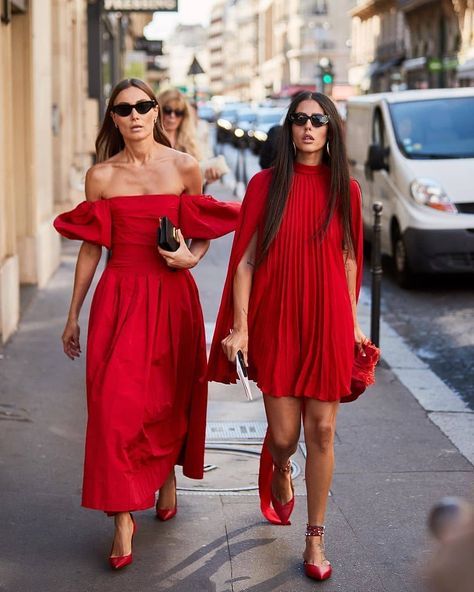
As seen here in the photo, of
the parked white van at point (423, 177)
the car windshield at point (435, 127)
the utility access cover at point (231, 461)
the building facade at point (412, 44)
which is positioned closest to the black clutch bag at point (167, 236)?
the utility access cover at point (231, 461)

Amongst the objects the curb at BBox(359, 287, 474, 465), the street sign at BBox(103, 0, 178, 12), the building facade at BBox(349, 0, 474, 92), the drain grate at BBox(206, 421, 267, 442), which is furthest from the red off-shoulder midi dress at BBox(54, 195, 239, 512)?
the building facade at BBox(349, 0, 474, 92)

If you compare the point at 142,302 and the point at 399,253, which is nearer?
the point at 142,302

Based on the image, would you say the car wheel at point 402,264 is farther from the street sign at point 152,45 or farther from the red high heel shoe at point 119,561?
the street sign at point 152,45

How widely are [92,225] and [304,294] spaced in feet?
3.00

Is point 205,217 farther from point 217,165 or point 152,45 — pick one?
point 152,45

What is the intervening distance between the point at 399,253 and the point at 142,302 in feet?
28.7

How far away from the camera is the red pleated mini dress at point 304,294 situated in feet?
14.7

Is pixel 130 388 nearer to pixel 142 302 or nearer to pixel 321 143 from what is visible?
pixel 142 302

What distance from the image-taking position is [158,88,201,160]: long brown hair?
8.42 meters

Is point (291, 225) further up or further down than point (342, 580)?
further up

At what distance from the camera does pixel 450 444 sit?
6.61 meters

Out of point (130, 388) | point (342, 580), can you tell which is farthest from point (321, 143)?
point (342, 580)

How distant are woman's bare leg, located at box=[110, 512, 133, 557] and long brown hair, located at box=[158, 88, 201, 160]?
415cm

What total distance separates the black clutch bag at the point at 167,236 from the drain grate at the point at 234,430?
Answer: 2.27 meters
